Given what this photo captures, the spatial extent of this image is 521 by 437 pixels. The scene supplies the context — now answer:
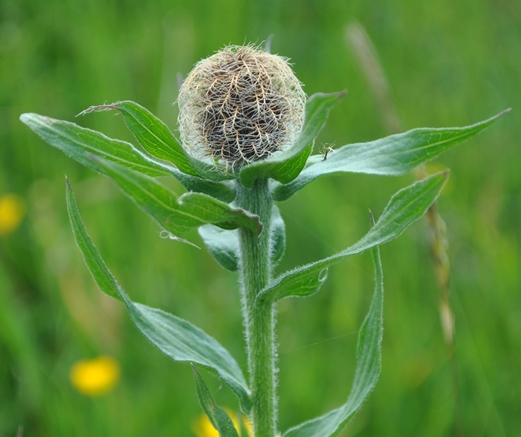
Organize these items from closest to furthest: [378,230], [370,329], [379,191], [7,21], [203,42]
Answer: [378,230] → [370,329] → [379,191] → [7,21] → [203,42]

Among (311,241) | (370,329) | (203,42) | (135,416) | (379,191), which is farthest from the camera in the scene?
(203,42)

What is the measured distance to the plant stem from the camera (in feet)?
5.35

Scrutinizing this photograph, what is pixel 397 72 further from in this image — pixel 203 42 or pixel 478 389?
pixel 478 389

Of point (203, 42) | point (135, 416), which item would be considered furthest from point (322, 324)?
point (203, 42)

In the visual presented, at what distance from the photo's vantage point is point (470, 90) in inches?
205

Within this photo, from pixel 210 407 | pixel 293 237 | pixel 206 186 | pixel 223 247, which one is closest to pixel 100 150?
pixel 206 186

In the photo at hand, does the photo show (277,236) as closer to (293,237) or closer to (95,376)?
(95,376)

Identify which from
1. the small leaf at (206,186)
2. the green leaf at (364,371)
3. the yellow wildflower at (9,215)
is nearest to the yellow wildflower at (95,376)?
the yellow wildflower at (9,215)

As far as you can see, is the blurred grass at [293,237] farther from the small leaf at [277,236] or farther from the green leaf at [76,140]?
the green leaf at [76,140]

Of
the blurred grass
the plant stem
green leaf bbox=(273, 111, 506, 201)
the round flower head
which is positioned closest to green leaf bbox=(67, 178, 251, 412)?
the plant stem

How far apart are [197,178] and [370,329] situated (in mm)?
563

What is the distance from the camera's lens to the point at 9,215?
4090 mm

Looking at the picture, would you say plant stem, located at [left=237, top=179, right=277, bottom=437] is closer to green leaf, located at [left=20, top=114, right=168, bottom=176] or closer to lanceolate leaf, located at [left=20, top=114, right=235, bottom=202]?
lanceolate leaf, located at [left=20, top=114, right=235, bottom=202]

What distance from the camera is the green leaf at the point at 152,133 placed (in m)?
1.54
